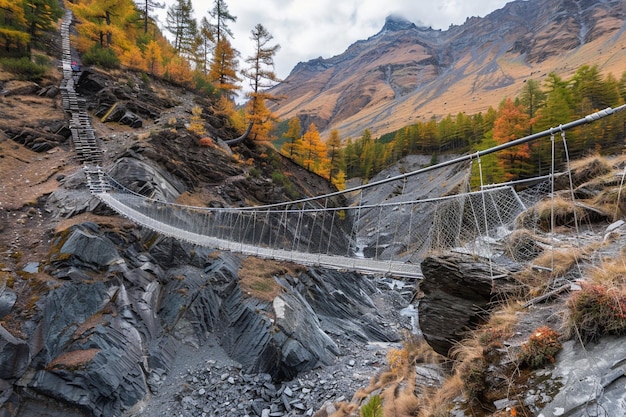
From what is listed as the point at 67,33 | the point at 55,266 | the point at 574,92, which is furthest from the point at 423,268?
the point at 67,33

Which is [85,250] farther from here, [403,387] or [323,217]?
[403,387]

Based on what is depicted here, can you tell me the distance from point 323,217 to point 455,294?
4.45 m

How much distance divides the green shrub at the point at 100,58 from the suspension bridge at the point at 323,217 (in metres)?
1.50

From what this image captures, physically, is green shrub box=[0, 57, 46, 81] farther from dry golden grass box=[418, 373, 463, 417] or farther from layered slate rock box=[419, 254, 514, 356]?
dry golden grass box=[418, 373, 463, 417]

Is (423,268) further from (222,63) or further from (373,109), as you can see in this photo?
(373,109)

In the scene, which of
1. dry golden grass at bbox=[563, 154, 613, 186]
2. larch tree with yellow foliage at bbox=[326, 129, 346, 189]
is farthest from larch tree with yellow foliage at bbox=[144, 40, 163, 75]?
dry golden grass at bbox=[563, 154, 613, 186]

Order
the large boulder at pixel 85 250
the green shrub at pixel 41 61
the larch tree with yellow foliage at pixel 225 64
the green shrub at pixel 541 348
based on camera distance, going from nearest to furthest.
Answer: the green shrub at pixel 541 348, the large boulder at pixel 85 250, the green shrub at pixel 41 61, the larch tree with yellow foliage at pixel 225 64

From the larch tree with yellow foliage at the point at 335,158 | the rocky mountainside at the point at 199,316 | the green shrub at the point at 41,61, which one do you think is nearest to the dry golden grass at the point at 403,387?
the rocky mountainside at the point at 199,316

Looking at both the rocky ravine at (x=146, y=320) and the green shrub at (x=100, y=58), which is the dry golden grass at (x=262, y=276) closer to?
the rocky ravine at (x=146, y=320)

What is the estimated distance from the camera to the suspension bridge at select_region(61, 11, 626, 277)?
503cm

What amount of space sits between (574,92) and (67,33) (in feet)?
145

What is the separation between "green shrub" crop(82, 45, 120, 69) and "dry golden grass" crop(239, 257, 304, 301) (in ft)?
67.9

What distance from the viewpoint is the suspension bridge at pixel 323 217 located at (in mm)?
5031

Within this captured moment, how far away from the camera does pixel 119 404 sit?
7320 millimetres
